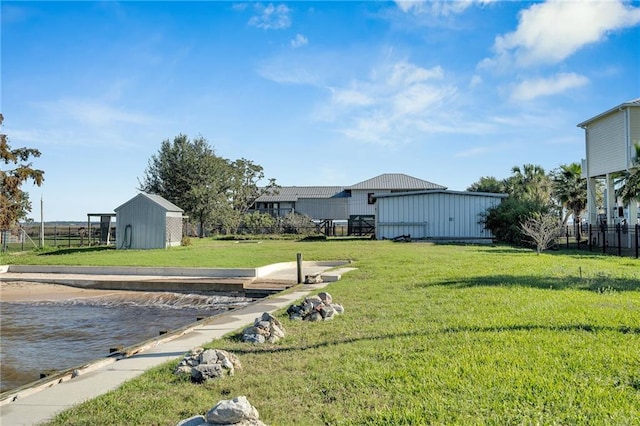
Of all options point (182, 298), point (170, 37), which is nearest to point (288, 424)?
point (182, 298)

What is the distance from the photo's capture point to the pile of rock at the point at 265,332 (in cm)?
666

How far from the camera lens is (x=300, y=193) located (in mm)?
56969

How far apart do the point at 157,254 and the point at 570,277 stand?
53.7ft

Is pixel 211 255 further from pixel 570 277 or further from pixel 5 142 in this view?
pixel 5 142

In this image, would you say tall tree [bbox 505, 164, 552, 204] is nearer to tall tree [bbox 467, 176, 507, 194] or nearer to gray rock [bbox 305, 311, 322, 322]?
tall tree [bbox 467, 176, 507, 194]

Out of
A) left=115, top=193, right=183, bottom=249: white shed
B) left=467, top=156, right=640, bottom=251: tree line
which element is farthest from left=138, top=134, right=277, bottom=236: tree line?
left=467, top=156, right=640, bottom=251: tree line

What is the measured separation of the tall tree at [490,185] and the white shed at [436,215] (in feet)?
42.0

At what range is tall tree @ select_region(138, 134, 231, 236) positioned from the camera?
37844 millimetres

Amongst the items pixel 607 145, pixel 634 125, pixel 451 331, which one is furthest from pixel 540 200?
pixel 451 331

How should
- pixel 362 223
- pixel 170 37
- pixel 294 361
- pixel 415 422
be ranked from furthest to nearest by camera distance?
pixel 362 223 < pixel 170 37 < pixel 294 361 < pixel 415 422

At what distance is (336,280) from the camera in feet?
45.0

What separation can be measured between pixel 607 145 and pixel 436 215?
33.2 ft

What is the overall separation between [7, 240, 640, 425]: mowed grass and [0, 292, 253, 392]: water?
3.09 meters

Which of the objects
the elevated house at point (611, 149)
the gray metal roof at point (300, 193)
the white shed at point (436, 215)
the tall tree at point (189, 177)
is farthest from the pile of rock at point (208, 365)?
the gray metal roof at point (300, 193)
